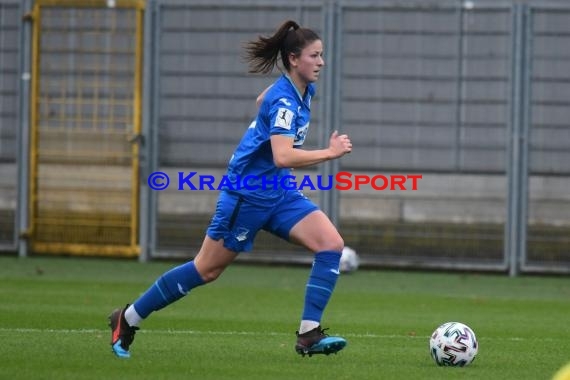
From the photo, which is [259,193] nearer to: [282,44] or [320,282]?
[320,282]

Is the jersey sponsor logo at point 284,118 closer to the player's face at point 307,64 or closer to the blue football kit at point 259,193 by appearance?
the blue football kit at point 259,193

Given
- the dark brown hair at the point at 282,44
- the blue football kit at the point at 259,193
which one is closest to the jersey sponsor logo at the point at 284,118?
the blue football kit at the point at 259,193

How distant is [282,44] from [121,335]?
204 cm

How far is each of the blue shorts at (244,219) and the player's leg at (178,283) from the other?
7 centimetres

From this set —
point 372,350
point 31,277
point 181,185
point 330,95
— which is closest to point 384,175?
point 330,95

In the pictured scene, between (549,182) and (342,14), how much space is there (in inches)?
128

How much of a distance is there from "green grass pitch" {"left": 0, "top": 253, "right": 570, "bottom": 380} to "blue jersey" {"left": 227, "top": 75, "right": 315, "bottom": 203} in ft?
3.38

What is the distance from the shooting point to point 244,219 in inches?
322

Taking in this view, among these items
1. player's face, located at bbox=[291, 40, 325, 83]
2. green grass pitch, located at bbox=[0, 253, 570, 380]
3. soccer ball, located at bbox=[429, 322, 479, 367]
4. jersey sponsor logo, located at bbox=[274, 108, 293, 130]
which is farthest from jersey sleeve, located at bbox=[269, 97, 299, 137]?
soccer ball, located at bbox=[429, 322, 479, 367]

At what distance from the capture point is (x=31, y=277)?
1480cm

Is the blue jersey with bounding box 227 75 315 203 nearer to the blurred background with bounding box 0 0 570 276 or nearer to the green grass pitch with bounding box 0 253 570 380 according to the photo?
the green grass pitch with bounding box 0 253 570 380

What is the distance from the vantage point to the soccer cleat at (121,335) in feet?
26.8

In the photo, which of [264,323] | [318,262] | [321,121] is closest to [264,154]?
[318,262]

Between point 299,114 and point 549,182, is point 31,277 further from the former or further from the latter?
point 299,114
